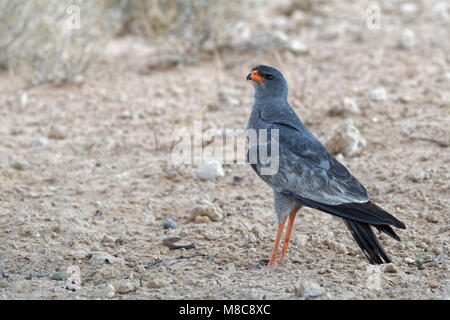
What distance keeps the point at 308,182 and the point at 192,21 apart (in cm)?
549

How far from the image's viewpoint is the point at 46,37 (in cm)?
849

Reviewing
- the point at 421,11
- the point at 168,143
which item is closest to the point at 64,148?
the point at 168,143

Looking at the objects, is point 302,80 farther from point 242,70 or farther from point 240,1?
point 240,1

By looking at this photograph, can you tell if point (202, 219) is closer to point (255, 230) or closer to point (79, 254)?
point (255, 230)

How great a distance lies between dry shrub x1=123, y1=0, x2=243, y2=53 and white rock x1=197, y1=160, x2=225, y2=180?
10.9ft

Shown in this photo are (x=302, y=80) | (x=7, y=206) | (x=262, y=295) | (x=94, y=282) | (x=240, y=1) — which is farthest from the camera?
(x=240, y=1)

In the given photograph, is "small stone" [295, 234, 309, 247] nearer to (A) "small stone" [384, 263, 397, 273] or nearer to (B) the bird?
(B) the bird

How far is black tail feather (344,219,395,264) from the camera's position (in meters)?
3.84

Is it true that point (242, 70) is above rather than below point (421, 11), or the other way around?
below

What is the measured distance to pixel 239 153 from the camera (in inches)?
246

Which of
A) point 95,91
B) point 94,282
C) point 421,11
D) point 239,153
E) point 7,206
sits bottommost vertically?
point 94,282

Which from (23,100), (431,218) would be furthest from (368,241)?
(23,100)

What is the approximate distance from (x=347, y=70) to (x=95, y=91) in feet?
11.4

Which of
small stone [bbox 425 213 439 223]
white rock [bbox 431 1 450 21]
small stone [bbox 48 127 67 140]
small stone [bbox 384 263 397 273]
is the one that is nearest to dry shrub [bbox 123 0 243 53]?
small stone [bbox 48 127 67 140]
